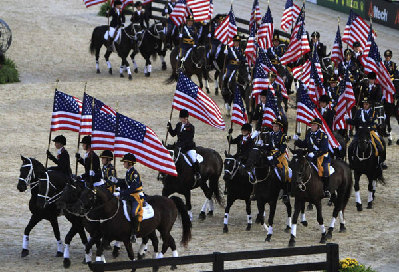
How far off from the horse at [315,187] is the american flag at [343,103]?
4368mm

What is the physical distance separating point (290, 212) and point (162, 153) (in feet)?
17.7

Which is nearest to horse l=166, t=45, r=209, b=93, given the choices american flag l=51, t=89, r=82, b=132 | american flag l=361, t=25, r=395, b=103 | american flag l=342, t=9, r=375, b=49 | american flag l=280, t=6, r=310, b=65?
american flag l=280, t=6, r=310, b=65

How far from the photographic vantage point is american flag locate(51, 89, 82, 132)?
27969mm

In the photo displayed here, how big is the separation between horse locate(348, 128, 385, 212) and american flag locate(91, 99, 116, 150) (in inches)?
329

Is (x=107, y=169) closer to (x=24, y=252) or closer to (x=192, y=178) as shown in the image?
(x=24, y=252)

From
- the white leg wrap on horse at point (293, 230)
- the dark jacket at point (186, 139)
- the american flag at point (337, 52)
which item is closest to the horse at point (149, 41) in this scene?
the american flag at point (337, 52)

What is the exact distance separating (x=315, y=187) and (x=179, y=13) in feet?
61.9

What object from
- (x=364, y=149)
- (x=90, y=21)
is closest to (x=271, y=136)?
(x=364, y=149)

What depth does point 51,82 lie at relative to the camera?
4534 centimetres

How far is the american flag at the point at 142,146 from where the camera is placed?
991 inches

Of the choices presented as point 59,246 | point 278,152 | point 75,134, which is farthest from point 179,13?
point 59,246

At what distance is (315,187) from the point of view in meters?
27.9

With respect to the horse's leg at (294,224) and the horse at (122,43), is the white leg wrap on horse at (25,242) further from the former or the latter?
the horse at (122,43)

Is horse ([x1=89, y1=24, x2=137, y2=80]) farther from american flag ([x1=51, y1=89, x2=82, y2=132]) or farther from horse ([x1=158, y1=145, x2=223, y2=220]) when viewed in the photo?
american flag ([x1=51, y1=89, x2=82, y2=132])
